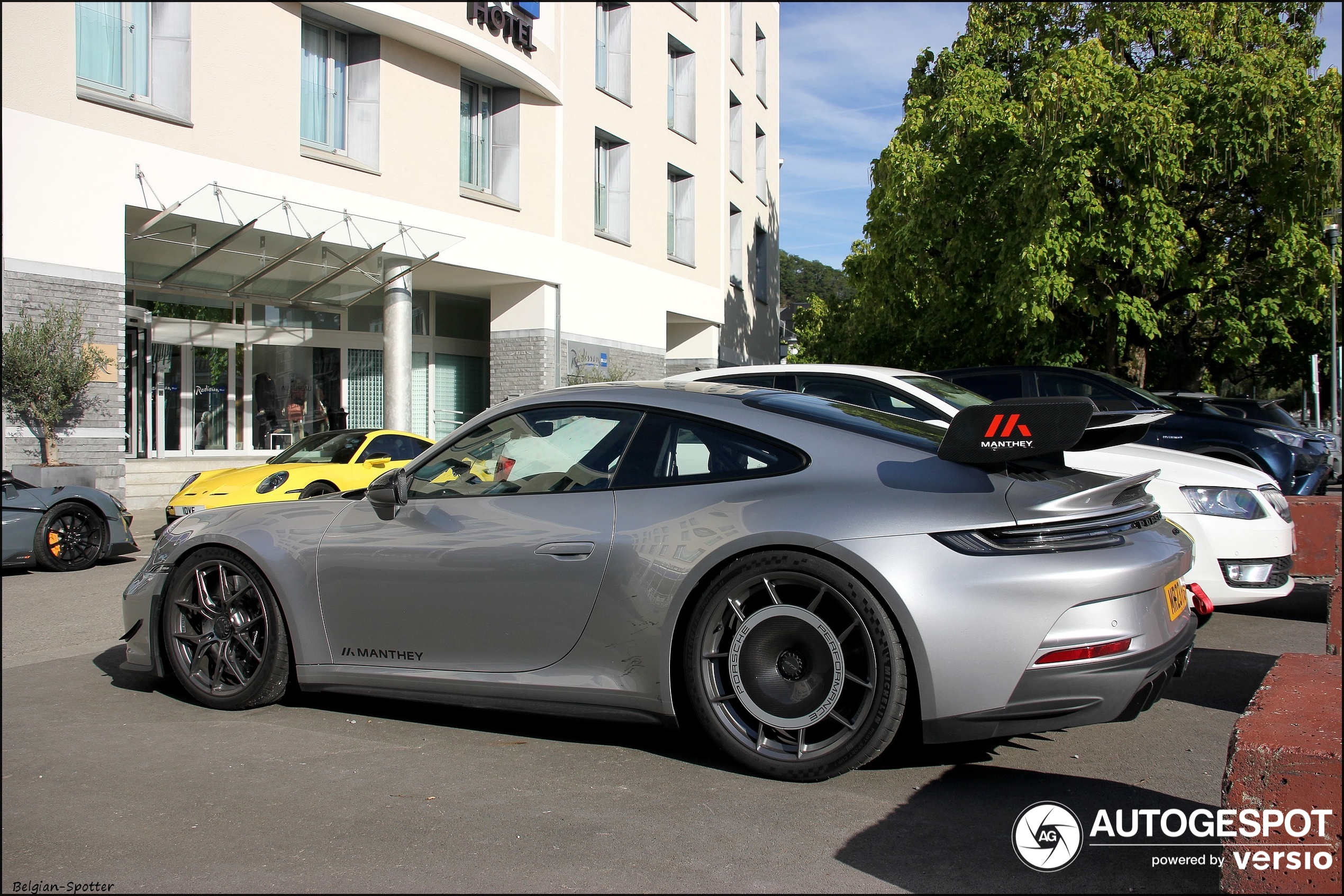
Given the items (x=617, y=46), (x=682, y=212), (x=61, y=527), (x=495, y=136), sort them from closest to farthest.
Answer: (x=61, y=527), (x=495, y=136), (x=617, y=46), (x=682, y=212)

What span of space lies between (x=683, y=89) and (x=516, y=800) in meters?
27.6

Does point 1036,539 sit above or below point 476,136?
below

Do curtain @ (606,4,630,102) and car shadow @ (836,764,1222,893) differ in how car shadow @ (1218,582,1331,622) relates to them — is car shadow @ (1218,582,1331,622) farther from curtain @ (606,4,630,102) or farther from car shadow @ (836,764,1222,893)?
curtain @ (606,4,630,102)

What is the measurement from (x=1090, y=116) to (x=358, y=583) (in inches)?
672

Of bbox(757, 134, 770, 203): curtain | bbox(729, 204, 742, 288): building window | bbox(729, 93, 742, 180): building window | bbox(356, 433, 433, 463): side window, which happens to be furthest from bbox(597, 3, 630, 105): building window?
Result: bbox(356, 433, 433, 463): side window

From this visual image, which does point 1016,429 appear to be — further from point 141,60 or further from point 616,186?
point 616,186

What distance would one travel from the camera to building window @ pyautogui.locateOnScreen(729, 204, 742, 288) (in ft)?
108

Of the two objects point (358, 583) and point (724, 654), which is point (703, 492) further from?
point (358, 583)

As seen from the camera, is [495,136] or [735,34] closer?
[495,136]

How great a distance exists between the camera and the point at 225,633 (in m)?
4.51

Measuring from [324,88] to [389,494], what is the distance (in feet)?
52.7

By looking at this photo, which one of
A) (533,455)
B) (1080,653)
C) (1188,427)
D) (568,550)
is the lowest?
(1080,653)

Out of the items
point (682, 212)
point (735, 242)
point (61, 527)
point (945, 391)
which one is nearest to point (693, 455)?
point (945, 391)

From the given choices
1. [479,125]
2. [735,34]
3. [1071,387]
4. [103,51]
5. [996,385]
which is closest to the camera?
[1071,387]
